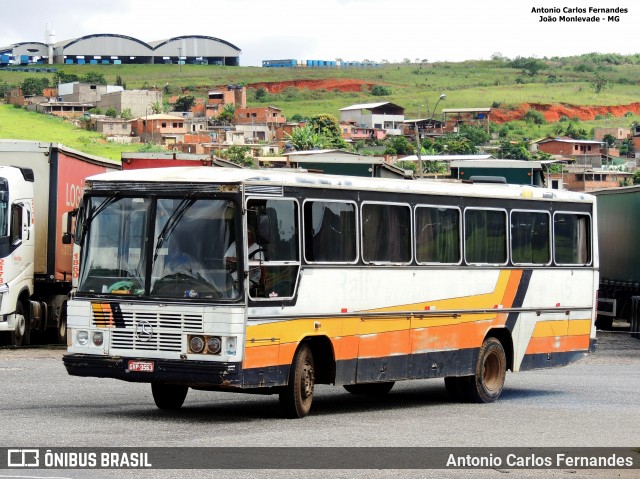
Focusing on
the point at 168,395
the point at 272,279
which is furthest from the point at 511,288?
the point at 168,395

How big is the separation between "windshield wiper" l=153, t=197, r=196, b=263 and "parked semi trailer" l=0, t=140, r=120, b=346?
11.8 m

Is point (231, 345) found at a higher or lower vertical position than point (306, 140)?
lower

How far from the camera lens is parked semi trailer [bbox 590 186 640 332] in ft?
119

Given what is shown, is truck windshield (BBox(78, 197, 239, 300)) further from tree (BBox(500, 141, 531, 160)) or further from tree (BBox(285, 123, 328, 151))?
tree (BBox(285, 123, 328, 151))

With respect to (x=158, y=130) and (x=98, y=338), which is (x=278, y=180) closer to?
(x=98, y=338)

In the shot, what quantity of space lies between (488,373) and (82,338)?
6375mm

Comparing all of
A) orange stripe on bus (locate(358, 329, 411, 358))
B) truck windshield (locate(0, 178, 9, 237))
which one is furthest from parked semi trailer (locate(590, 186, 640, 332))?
orange stripe on bus (locate(358, 329, 411, 358))

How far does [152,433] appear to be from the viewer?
13.5 metres

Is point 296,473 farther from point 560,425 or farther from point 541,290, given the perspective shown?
point 541,290

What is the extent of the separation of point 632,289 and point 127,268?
77.2 feet

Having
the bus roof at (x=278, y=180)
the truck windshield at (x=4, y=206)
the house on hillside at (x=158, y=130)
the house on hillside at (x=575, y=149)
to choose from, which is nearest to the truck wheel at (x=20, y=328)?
the truck windshield at (x=4, y=206)

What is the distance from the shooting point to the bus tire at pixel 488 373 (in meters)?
18.8

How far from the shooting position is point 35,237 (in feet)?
91.0

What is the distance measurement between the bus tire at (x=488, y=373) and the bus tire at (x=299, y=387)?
12.4ft
